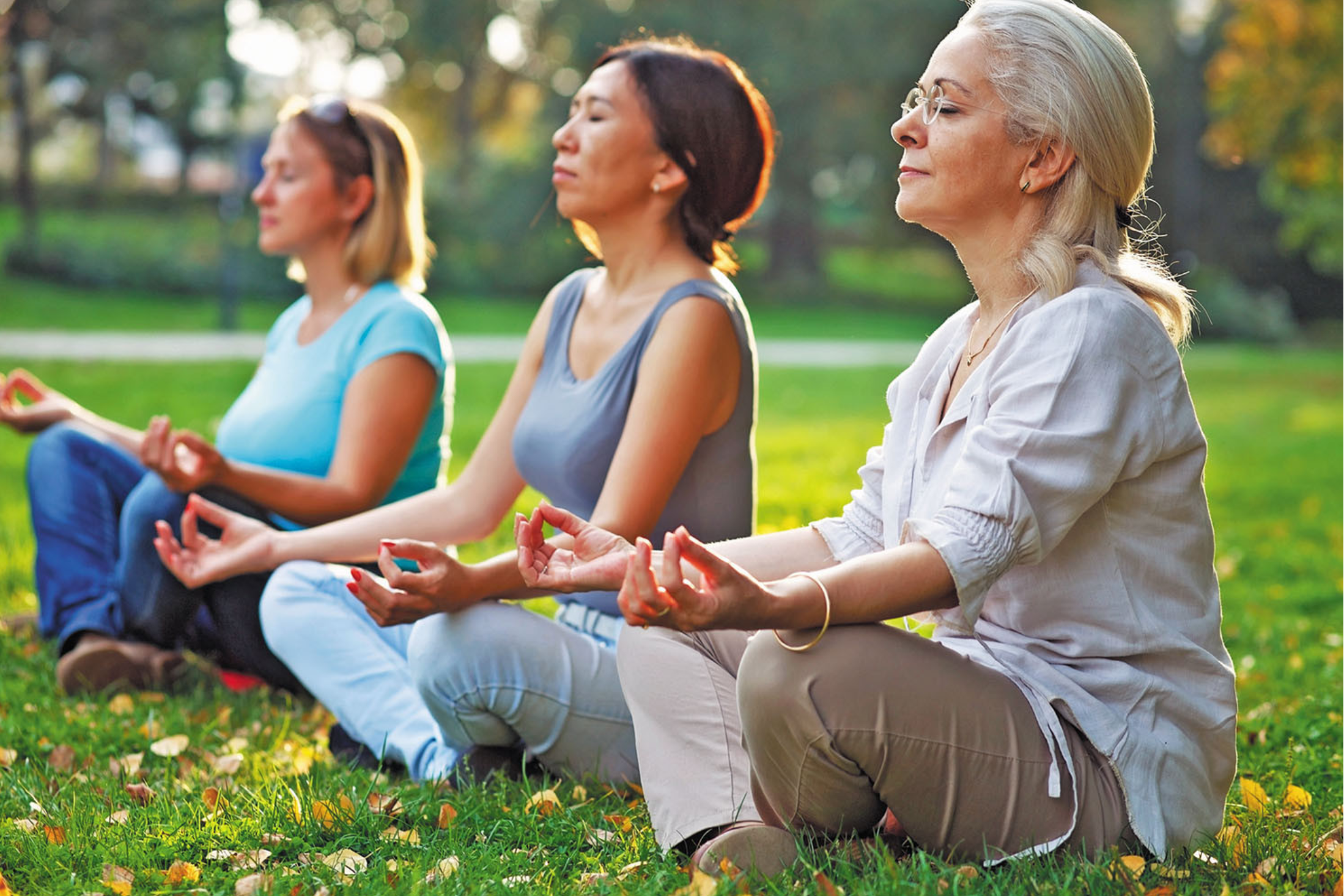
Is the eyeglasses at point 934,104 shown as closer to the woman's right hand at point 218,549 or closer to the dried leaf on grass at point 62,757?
the woman's right hand at point 218,549

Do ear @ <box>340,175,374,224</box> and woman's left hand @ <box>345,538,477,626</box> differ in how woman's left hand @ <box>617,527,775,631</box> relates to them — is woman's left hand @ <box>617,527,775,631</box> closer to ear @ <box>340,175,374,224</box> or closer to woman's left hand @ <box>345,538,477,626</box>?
woman's left hand @ <box>345,538,477,626</box>

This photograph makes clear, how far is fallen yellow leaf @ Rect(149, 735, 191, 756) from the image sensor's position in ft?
11.3

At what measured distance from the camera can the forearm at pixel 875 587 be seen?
7.04 feet

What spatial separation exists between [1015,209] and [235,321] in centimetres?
1851

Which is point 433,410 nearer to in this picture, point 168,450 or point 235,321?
point 168,450

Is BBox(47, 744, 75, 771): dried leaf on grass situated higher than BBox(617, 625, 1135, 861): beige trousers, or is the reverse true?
BBox(617, 625, 1135, 861): beige trousers

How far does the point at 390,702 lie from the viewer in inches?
132

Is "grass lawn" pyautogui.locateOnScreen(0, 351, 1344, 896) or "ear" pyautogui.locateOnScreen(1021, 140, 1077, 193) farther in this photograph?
"grass lawn" pyautogui.locateOnScreen(0, 351, 1344, 896)

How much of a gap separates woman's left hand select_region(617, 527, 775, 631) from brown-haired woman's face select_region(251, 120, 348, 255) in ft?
8.05

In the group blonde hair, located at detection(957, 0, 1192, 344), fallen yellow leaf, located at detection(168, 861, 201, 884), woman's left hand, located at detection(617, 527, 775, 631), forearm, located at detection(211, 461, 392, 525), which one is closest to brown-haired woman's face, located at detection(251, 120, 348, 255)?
forearm, located at detection(211, 461, 392, 525)

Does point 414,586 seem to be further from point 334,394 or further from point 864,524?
point 334,394

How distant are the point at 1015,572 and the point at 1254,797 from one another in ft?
3.68

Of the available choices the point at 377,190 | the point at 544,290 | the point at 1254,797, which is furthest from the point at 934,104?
the point at 544,290

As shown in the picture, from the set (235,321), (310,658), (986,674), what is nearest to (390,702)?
(310,658)
